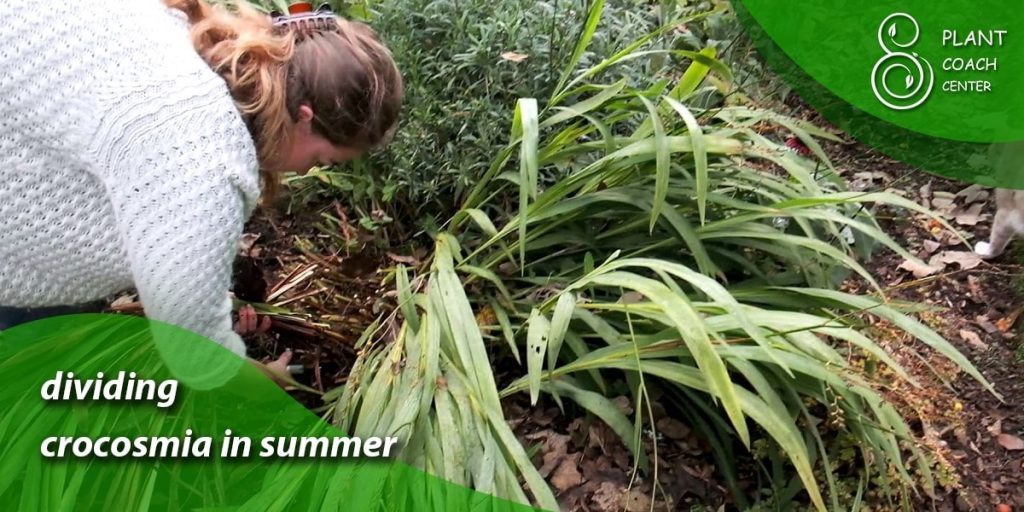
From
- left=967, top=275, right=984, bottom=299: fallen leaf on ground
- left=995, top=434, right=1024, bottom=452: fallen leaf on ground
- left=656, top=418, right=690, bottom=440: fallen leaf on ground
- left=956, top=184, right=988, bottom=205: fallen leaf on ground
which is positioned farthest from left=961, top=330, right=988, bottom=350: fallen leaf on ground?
left=656, top=418, right=690, bottom=440: fallen leaf on ground

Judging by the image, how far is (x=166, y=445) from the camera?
1.37m

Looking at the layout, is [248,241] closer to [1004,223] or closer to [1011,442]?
[1011,442]

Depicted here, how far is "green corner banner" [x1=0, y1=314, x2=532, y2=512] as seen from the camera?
4.21 feet

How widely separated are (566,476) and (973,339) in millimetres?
1375

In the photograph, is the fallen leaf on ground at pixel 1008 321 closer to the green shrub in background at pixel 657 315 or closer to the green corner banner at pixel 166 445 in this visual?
the green shrub in background at pixel 657 315

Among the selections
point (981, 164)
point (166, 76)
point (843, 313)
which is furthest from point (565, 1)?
point (981, 164)

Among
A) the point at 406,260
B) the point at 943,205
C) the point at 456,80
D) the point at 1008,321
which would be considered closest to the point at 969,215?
the point at 943,205

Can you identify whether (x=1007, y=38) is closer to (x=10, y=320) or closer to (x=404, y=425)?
(x=404, y=425)

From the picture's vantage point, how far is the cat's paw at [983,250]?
2422 millimetres

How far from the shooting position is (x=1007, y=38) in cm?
240

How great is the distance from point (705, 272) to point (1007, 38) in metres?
1.53

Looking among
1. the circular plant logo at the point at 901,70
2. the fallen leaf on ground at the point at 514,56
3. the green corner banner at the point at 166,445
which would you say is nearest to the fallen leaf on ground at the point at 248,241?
Result: the green corner banner at the point at 166,445

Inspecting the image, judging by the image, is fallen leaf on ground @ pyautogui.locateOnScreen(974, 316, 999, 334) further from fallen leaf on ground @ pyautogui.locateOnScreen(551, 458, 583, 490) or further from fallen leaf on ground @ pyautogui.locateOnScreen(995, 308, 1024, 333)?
fallen leaf on ground @ pyautogui.locateOnScreen(551, 458, 583, 490)

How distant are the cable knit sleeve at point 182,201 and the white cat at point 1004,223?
2177 millimetres
